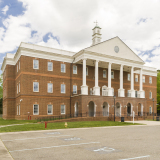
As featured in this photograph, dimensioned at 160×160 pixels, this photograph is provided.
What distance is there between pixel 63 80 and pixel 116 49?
1179 cm

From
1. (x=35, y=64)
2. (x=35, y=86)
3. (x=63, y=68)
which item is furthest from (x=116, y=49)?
(x=35, y=86)

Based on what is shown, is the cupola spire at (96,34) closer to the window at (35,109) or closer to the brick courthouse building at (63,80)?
the brick courthouse building at (63,80)

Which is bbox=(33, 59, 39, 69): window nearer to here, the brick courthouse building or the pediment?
the brick courthouse building

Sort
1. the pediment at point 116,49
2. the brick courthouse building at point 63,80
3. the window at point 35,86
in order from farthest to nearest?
1. the pediment at point 116,49
2. the window at point 35,86
3. the brick courthouse building at point 63,80

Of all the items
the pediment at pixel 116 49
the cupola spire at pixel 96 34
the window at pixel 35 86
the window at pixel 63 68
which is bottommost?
the window at pixel 35 86

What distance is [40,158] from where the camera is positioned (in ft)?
24.7

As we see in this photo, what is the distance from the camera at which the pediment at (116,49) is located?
113ft

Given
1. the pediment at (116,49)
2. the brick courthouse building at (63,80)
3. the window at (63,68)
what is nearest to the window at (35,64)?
the brick courthouse building at (63,80)

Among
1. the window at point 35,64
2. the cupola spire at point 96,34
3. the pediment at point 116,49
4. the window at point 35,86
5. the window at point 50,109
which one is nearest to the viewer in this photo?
the window at point 35,86

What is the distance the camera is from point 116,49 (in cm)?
3656

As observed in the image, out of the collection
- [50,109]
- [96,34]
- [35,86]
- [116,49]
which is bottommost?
[50,109]

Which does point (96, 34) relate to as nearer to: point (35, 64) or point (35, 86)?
point (35, 64)

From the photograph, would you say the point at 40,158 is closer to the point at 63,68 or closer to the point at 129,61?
the point at 63,68

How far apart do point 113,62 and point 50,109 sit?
14471 millimetres
